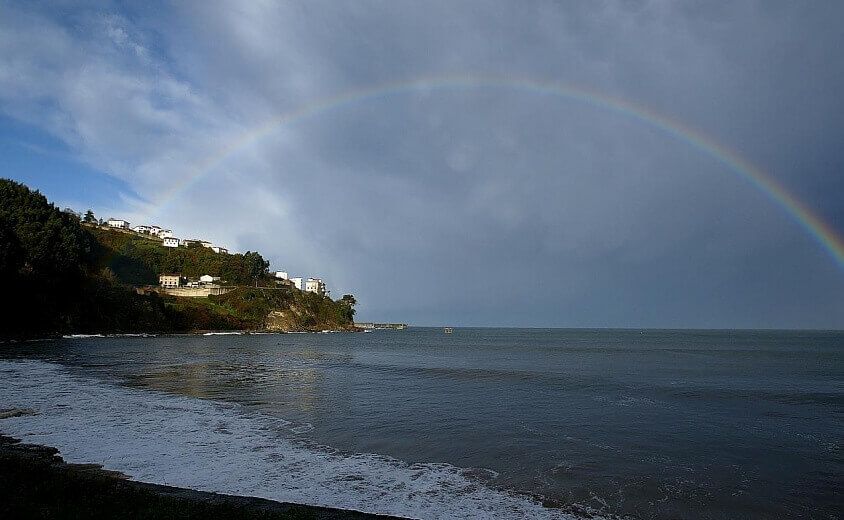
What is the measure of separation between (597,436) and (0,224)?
10642 cm

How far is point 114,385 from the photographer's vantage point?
127ft

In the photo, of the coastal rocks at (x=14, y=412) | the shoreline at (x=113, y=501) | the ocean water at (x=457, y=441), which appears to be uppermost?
the shoreline at (x=113, y=501)

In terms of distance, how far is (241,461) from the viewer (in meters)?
18.5

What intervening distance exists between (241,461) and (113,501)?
25.5 ft

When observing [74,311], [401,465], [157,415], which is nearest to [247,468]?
[401,465]

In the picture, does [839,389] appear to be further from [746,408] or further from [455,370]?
[455,370]

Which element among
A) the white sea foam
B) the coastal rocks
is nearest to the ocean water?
the white sea foam

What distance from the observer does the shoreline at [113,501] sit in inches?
402

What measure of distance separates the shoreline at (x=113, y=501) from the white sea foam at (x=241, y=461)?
1565 mm

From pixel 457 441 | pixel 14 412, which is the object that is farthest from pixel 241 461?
pixel 14 412

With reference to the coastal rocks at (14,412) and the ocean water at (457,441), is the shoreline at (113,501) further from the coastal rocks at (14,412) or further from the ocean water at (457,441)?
the coastal rocks at (14,412)

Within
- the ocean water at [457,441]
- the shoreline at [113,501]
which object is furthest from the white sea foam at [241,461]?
the shoreline at [113,501]

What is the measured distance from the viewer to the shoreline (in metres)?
10.2

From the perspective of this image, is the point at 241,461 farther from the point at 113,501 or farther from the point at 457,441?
the point at 457,441
